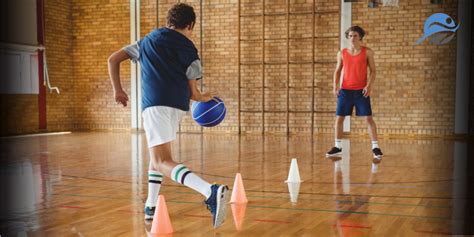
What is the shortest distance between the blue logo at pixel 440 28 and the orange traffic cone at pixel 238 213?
757cm

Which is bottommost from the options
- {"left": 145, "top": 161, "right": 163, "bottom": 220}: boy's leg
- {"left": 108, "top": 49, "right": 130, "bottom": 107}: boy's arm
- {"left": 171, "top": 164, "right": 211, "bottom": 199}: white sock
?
{"left": 145, "top": 161, "right": 163, "bottom": 220}: boy's leg

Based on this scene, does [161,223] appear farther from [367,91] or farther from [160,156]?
[367,91]

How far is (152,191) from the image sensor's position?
134 inches

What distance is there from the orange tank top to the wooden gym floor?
92 centimetres

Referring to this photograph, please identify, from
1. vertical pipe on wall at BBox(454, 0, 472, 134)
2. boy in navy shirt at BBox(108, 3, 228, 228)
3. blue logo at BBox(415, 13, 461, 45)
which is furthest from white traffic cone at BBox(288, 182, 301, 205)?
blue logo at BBox(415, 13, 461, 45)

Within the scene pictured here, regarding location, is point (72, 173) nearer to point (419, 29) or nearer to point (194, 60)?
point (194, 60)

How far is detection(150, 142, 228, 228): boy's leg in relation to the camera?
2.86 m

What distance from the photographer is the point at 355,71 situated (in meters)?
6.66

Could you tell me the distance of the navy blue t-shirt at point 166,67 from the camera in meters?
3.11

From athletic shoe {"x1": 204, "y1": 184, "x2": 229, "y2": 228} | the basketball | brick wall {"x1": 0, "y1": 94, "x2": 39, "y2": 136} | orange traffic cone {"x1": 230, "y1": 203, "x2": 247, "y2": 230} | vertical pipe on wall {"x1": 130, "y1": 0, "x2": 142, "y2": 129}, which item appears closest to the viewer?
athletic shoe {"x1": 204, "y1": 184, "x2": 229, "y2": 228}

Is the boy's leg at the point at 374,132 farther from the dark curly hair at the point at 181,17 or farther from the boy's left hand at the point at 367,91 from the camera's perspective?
the dark curly hair at the point at 181,17

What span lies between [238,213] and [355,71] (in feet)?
12.1

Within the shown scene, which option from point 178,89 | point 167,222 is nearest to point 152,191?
point 167,222

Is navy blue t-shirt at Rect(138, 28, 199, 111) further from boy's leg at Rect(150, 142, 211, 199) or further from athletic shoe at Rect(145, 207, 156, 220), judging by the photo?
athletic shoe at Rect(145, 207, 156, 220)
